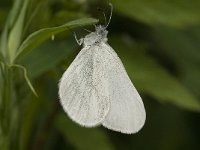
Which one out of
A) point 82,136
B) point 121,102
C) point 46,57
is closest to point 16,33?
point 46,57

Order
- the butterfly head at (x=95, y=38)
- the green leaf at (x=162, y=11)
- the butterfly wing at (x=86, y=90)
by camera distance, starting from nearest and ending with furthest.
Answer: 1. the butterfly wing at (x=86, y=90)
2. the butterfly head at (x=95, y=38)
3. the green leaf at (x=162, y=11)

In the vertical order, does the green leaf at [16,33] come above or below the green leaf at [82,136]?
above

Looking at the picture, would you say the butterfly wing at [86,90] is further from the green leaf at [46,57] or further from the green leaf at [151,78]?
the green leaf at [151,78]

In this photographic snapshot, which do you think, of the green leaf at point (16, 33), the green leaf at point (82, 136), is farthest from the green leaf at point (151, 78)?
the green leaf at point (16, 33)

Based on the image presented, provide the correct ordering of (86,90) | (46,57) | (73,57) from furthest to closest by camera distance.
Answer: (73,57) → (46,57) → (86,90)

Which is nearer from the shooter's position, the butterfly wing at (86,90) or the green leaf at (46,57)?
the butterfly wing at (86,90)

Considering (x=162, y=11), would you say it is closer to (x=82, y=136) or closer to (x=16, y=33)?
(x=82, y=136)

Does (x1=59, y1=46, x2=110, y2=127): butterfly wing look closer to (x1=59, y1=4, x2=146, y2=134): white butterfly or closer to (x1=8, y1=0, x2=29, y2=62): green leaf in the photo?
(x1=59, y1=4, x2=146, y2=134): white butterfly
